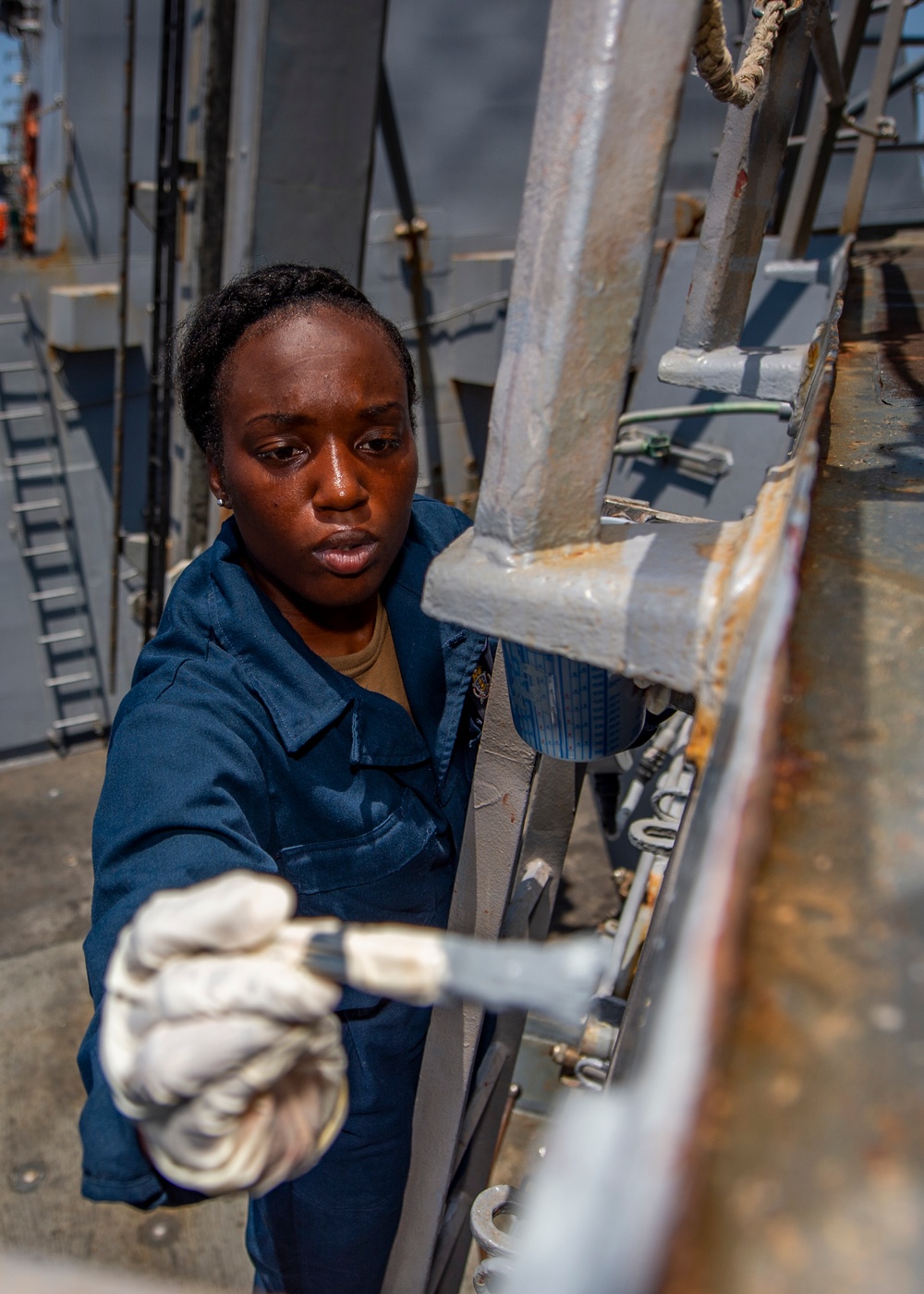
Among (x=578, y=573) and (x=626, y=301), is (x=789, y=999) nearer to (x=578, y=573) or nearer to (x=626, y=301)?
(x=578, y=573)

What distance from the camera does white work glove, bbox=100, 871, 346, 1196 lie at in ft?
2.03

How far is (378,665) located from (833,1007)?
1.20 m

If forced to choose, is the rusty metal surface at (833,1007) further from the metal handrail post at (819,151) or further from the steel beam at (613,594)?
the metal handrail post at (819,151)

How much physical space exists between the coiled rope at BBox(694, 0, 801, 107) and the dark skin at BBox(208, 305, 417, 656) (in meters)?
0.59

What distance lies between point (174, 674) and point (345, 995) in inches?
25.4

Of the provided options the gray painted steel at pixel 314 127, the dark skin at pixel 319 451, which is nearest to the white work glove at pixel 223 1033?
the dark skin at pixel 319 451

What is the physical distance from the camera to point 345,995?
4.98 feet

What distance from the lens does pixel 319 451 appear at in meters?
1.35

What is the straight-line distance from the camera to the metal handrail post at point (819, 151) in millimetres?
2953

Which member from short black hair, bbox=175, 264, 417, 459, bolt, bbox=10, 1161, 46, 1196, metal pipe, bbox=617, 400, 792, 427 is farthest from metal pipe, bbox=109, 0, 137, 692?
short black hair, bbox=175, 264, 417, 459

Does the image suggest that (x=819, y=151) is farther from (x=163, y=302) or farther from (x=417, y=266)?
(x=417, y=266)

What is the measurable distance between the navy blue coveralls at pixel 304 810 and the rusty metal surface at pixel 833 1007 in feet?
2.22

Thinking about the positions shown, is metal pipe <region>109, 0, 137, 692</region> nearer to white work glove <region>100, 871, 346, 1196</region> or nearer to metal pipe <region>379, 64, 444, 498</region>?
metal pipe <region>379, 64, 444, 498</region>

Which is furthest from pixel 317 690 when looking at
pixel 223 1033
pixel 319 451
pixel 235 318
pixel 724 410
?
pixel 724 410
